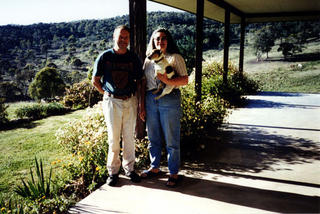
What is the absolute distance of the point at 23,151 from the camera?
586cm

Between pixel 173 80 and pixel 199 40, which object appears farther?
pixel 199 40

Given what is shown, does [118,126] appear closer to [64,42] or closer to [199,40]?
[199,40]

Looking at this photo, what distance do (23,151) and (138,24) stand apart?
14.8 feet

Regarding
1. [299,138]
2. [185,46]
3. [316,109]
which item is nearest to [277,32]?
[185,46]

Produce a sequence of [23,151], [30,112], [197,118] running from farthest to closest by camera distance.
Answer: [30,112] → [23,151] → [197,118]

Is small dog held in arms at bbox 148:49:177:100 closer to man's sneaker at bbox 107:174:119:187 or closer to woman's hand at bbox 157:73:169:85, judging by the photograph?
woman's hand at bbox 157:73:169:85

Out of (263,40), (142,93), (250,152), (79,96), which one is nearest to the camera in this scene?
(142,93)

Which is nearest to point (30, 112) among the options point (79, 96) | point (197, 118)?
point (79, 96)

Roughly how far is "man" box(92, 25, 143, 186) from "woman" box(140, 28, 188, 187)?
0.60 feet

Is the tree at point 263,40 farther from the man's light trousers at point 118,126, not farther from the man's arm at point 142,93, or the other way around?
the man's light trousers at point 118,126

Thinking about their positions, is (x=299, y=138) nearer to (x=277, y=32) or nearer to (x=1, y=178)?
(x=1, y=178)

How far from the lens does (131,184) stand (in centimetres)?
296

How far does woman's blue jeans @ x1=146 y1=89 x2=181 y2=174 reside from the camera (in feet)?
9.23

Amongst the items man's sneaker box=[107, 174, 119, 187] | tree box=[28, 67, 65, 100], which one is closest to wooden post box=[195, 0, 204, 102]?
man's sneaker box=[107, 174, 119, 187]
